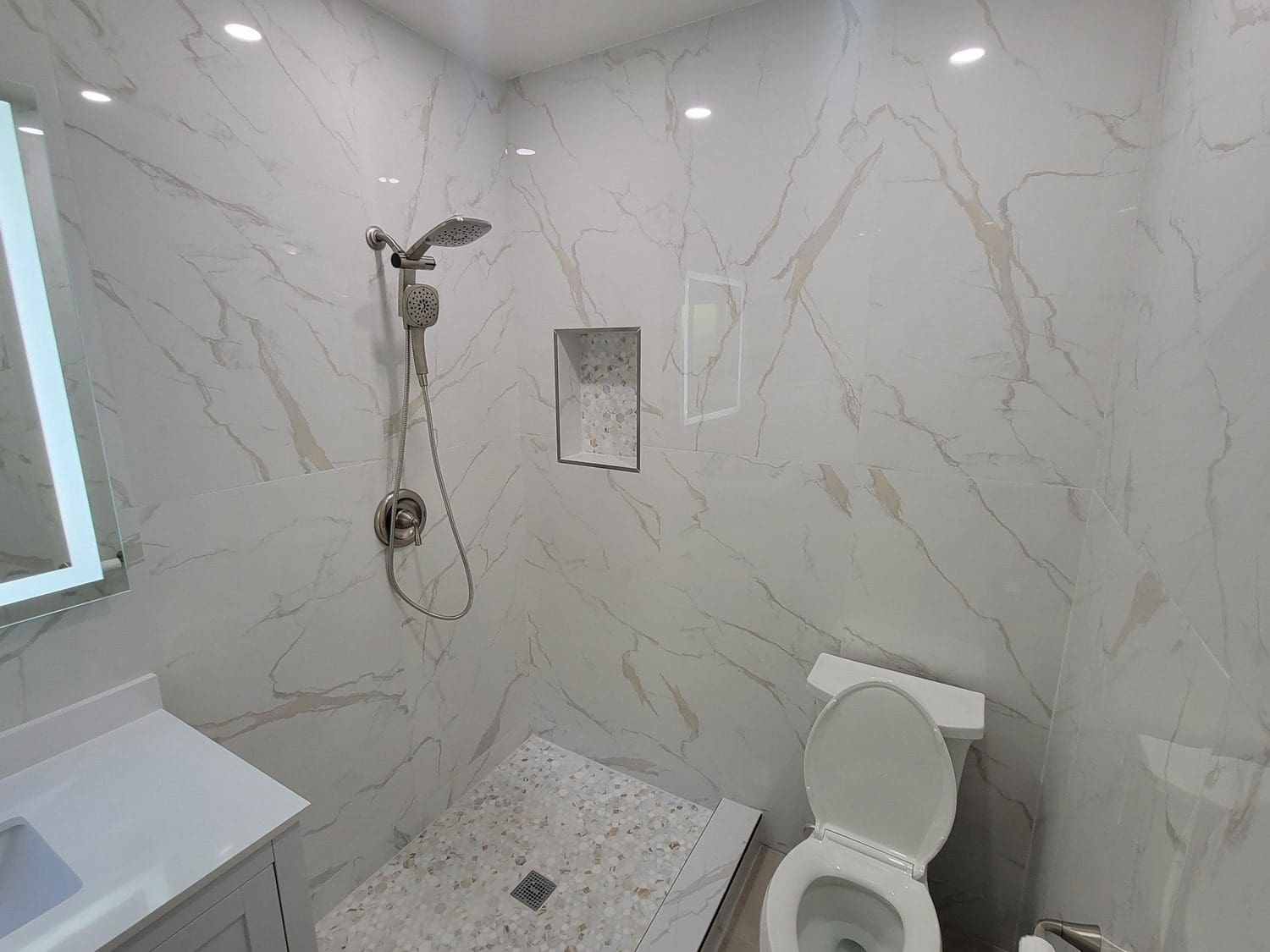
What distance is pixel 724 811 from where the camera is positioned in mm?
1966

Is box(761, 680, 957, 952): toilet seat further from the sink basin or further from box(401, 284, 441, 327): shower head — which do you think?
box(401, 284, 441, 327): shower head

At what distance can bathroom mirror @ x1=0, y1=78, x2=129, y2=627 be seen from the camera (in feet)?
3.31

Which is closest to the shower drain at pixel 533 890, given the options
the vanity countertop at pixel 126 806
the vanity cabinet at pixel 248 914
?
the vanity cabinet at pixel 248 914

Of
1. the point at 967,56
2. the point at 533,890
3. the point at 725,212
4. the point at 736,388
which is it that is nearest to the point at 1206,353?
the point at 967,56

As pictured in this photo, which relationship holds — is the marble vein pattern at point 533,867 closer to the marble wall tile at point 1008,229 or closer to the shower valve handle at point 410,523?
the shower valve handle at point 410,523

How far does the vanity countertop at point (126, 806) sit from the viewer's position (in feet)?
2.57

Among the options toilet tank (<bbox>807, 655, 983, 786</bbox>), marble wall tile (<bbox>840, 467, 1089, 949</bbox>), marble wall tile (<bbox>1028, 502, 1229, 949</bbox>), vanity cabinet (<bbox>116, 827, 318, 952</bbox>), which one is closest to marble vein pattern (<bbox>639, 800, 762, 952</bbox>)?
marble wall tile (<bbox>840, 467, 1089, 949</bbox>)

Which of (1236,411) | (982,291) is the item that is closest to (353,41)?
(982,291)

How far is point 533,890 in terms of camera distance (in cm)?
176

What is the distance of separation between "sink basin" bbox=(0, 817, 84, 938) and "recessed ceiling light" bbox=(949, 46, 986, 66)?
233 cm

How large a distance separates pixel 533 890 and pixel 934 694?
1356 millimetres

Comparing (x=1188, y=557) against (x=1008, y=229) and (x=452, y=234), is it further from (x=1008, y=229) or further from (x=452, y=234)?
(x=452, y=234)

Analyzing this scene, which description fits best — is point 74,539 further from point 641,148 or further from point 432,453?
point 641,148

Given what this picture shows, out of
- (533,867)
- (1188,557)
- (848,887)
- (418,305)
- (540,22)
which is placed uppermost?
(540,22)
